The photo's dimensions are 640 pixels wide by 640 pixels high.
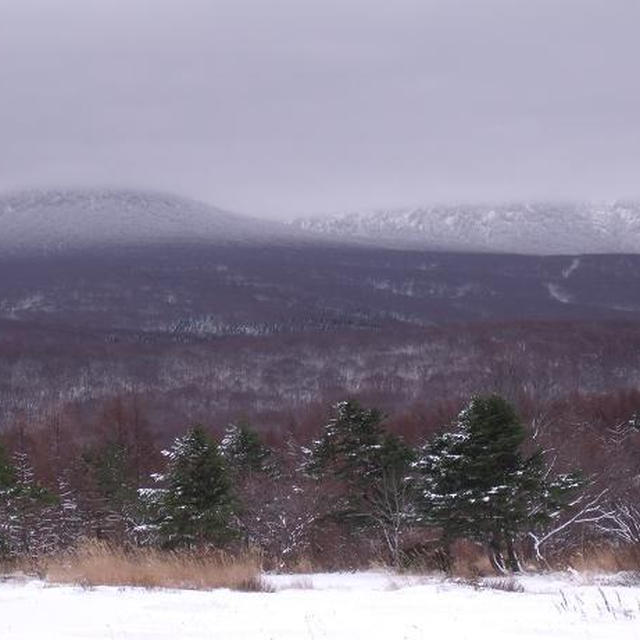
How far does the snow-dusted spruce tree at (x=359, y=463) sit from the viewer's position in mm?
24875

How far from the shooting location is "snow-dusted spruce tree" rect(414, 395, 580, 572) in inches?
567

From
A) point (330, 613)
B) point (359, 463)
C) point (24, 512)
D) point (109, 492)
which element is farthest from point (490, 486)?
point (109, 492)

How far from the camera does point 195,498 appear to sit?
75.6ft

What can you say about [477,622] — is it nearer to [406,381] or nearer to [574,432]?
[574,432]

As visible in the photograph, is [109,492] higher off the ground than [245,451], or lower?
lower

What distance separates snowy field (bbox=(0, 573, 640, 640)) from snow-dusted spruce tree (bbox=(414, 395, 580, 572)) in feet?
19.9

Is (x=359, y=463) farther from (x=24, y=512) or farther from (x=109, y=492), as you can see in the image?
(x=109, y=492)

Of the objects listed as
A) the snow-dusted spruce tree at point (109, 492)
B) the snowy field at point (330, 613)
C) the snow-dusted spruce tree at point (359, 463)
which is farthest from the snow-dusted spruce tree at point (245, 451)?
the snowy field at point (330, 613)

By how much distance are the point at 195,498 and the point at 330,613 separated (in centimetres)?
1721

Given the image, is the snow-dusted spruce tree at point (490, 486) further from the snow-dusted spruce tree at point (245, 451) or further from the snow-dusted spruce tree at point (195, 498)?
the snow-dusted spruce tree at point (245, 451)

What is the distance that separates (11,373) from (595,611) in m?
191

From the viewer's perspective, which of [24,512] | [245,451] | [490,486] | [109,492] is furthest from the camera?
[245,451]

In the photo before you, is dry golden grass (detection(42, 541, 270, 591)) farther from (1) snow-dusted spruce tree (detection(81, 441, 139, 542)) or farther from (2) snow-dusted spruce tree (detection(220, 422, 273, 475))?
(2) snow-dusted spruce tree (detection(220, 422, 273, 475))

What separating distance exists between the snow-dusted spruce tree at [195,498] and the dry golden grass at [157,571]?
1230cm
